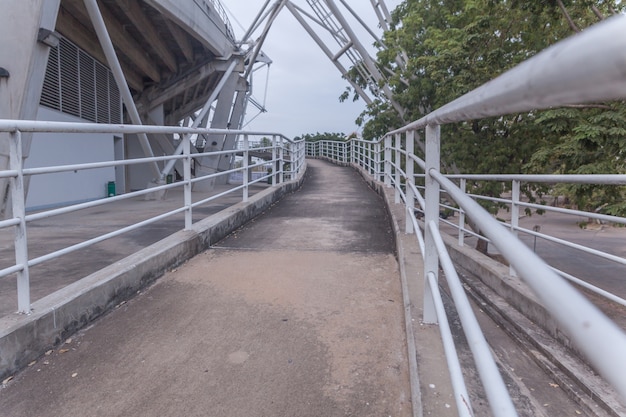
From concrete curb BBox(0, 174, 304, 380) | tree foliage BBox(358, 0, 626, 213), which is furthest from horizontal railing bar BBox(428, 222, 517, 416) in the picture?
tree foliage BBox(358, 0, 626, 213)

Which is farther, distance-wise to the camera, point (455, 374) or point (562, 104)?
point (455, 374)

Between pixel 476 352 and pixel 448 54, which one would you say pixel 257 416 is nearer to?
pixel 476 352

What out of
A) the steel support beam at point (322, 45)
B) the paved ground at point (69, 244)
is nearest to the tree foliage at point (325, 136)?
the steel support beam at point (322, 45)

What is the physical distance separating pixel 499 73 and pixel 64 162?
11321mm

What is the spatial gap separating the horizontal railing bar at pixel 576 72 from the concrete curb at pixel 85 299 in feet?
8.46

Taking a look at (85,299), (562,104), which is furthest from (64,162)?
(562,104)

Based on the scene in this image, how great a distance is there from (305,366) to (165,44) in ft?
51.8

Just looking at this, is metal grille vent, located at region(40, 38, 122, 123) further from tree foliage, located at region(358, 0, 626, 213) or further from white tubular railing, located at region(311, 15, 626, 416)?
white tubular railing, located at region(311, 15, 626, 416)

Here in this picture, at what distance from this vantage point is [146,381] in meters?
2.41

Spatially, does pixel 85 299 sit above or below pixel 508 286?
above

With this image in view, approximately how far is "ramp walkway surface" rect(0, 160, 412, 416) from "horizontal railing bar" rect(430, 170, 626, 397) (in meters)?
1.60

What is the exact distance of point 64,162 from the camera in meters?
12.0

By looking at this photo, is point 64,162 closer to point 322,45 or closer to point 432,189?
point 432,189

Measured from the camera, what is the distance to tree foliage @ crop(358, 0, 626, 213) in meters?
8.25
